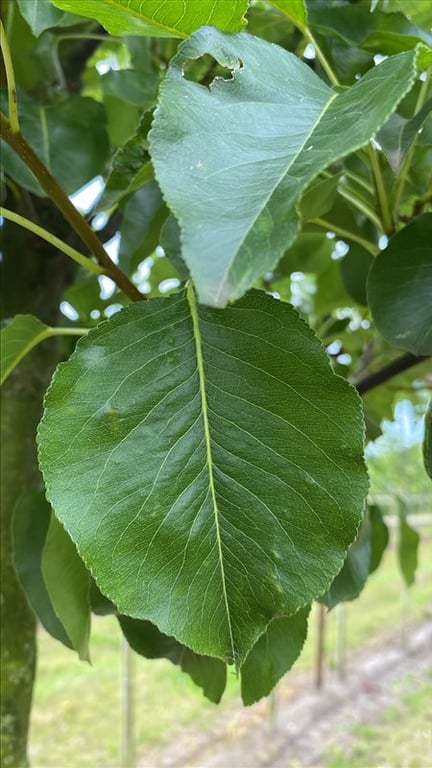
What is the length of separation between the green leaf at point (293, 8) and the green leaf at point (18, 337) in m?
0.21

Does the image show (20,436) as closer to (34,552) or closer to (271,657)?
(34,552)

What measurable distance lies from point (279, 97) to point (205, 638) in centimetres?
20

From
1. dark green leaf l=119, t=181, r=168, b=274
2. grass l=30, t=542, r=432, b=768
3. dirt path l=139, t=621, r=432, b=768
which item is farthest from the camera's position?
dirt path l=139, t=621, r=432, b=768

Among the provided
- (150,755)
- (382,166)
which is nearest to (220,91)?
(382,166)

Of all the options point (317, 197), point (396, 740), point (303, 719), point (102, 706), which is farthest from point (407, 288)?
point (303, 719)

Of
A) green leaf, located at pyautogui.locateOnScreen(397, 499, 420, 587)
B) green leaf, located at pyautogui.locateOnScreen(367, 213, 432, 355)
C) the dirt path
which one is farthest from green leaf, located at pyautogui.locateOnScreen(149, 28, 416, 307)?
the dirt path

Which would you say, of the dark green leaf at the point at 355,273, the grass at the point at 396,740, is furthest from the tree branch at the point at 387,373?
Answer: the grass at the point at 396,740

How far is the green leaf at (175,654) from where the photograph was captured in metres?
0.40

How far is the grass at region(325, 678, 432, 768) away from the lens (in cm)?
158

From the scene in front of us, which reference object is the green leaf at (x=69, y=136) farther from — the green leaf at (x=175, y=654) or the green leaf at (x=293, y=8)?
the green leaf at (x=175, y=654)

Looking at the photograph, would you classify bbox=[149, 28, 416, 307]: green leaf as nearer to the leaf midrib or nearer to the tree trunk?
the leaf midrib

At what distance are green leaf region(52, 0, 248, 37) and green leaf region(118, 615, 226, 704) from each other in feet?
1.02

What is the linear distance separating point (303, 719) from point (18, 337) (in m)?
2.13

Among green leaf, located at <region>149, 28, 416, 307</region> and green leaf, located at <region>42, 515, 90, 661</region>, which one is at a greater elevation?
green leaf, located at <region>149, 28, 416, 307</region>
